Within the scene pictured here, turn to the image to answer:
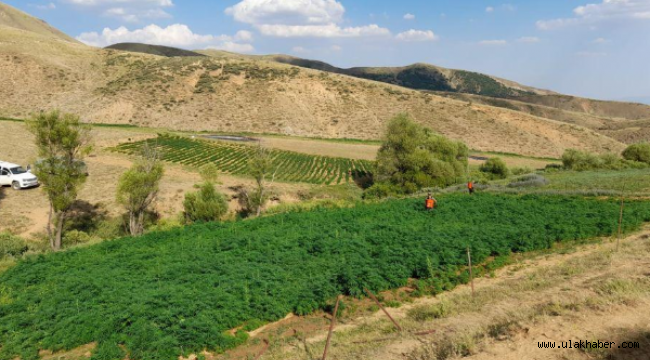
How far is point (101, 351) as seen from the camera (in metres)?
10.9

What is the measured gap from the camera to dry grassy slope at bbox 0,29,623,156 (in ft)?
279

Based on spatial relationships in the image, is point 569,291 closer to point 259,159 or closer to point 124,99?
point 259,159

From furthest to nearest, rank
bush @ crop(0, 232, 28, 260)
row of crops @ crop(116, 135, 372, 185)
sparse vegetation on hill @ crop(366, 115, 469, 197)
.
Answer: row of crops @ crop(116, 135, 372, 185), sparse vegetation on hill @ crop(366, 115, 469, 197), bush @ crop(0, 232, 28, 260)

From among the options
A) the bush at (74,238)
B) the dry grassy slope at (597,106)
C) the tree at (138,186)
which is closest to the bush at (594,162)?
the tree at (138,186)

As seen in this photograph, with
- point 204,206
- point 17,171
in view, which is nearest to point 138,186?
point 204,206

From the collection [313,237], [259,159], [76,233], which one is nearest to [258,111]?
[259,159]

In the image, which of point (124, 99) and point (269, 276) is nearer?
point (269, 276)

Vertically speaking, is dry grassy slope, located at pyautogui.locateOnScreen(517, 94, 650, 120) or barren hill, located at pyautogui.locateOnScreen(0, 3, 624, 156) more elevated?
dry grassy slope, located at pyautogui.locateOnScreen(517, 94, 650, 120)

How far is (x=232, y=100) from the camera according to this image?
307 feet

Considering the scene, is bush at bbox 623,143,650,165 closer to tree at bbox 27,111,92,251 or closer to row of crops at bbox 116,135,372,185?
row of crops at bbox 116,135,372,185

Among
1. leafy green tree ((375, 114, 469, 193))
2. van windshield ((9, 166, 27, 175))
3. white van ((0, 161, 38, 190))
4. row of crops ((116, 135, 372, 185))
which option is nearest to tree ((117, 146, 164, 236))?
white van ((0, 161, 38, 190))

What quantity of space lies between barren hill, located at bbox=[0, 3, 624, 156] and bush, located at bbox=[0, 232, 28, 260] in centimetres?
6162

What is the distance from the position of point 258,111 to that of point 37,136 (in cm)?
6586

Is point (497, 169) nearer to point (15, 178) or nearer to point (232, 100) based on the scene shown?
point (15, 178)
